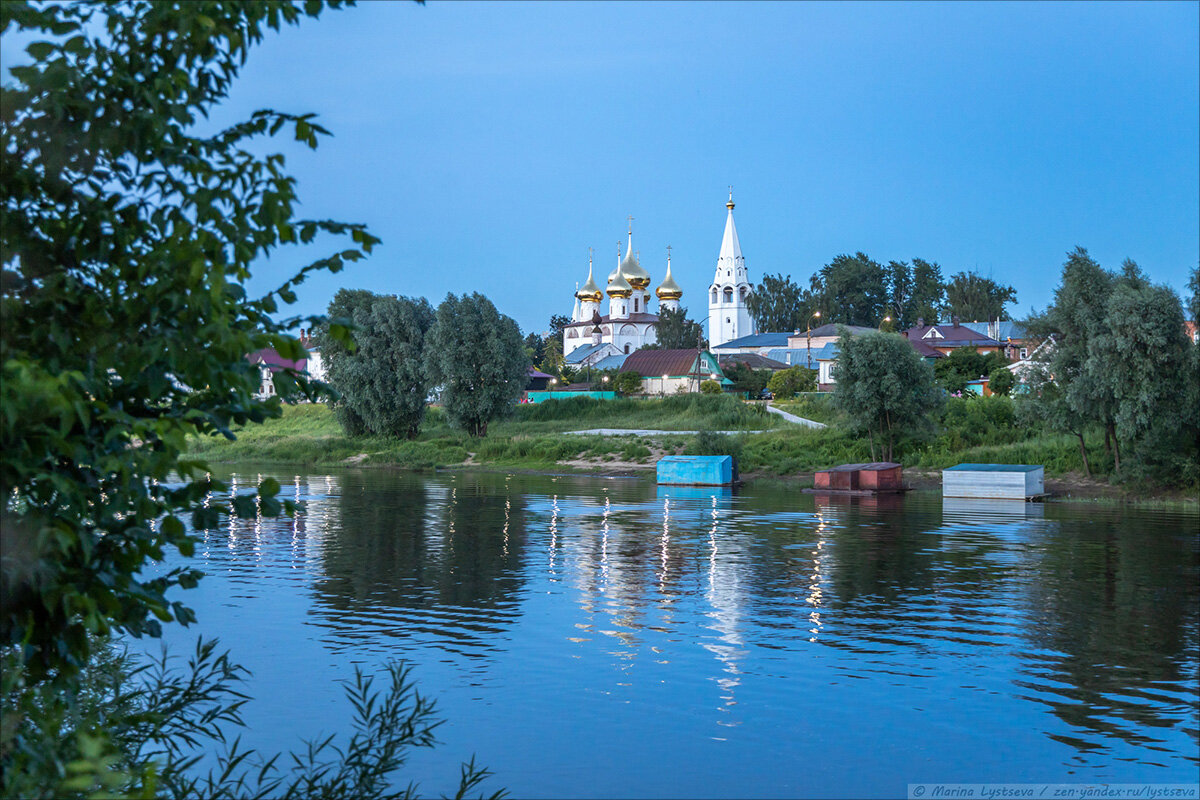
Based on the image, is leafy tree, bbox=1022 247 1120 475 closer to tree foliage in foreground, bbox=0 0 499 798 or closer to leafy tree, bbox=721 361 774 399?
tree foliage in foreground, bbox=0 0 499 798

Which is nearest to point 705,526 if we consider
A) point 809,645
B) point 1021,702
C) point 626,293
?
point 809,645

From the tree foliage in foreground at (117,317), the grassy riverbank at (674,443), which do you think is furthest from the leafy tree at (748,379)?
the tree foliage in foreground at (117,317)

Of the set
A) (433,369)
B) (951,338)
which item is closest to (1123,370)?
(433,369)

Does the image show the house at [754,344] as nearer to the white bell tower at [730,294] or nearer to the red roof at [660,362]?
the white bell tower at [730,294]

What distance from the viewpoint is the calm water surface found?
10.2m

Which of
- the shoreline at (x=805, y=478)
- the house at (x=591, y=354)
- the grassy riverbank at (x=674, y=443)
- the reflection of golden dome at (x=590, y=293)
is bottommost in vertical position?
the shoreline at (x=805, y=478)

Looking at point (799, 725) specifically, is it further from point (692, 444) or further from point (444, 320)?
point (444, 320)

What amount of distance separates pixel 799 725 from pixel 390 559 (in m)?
13.1

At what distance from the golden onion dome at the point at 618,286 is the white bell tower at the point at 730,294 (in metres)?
11.7

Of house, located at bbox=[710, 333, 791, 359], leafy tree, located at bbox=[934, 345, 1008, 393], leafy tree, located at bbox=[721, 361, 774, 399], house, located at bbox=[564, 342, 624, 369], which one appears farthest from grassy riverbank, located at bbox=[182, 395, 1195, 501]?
house, located at bbox=[710, 333, 791, 359]

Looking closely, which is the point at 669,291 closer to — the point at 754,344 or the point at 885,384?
the point at 754,344

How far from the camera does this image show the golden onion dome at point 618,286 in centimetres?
14688

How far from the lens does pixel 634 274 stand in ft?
490

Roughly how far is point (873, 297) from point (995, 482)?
117 metres
